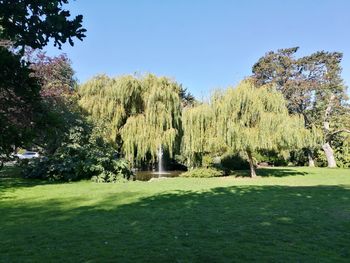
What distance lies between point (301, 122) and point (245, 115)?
332 centimetres

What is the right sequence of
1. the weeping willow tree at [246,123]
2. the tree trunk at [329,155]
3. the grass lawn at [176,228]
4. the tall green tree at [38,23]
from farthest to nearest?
the tree trunk at [329,155], the weeping willow tree at [246,123], the grass lawn at [176,228], the tall green tree at [38,23]

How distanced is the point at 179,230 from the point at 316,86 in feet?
93.4

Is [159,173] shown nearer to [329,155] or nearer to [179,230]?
[329,155]

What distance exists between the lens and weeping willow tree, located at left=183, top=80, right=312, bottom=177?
61.3 feet

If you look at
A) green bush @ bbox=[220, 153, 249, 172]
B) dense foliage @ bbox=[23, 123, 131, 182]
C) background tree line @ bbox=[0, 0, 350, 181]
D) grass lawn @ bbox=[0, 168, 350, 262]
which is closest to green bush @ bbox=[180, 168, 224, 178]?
background tree line @ bbox=[0, 0, 350, 181]

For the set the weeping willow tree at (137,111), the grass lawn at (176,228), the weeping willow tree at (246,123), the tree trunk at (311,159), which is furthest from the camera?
the tree trunk at (311,159)

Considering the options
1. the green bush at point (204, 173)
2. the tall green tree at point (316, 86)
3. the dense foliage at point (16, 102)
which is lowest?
the dense foliage at point (16, 102)

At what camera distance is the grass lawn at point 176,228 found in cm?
514

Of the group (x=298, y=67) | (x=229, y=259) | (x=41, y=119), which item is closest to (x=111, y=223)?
(x=229, y=259)

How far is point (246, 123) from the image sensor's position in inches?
758

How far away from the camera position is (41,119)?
11.5 feet

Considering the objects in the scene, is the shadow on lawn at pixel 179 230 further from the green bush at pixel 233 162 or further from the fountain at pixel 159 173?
the green bush at pixel 233 162

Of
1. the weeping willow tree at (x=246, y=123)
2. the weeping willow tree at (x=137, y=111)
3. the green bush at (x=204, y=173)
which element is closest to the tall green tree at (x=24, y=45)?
the weeping willow tree at (x=246, y=123)

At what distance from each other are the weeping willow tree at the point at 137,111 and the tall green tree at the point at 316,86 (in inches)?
525
